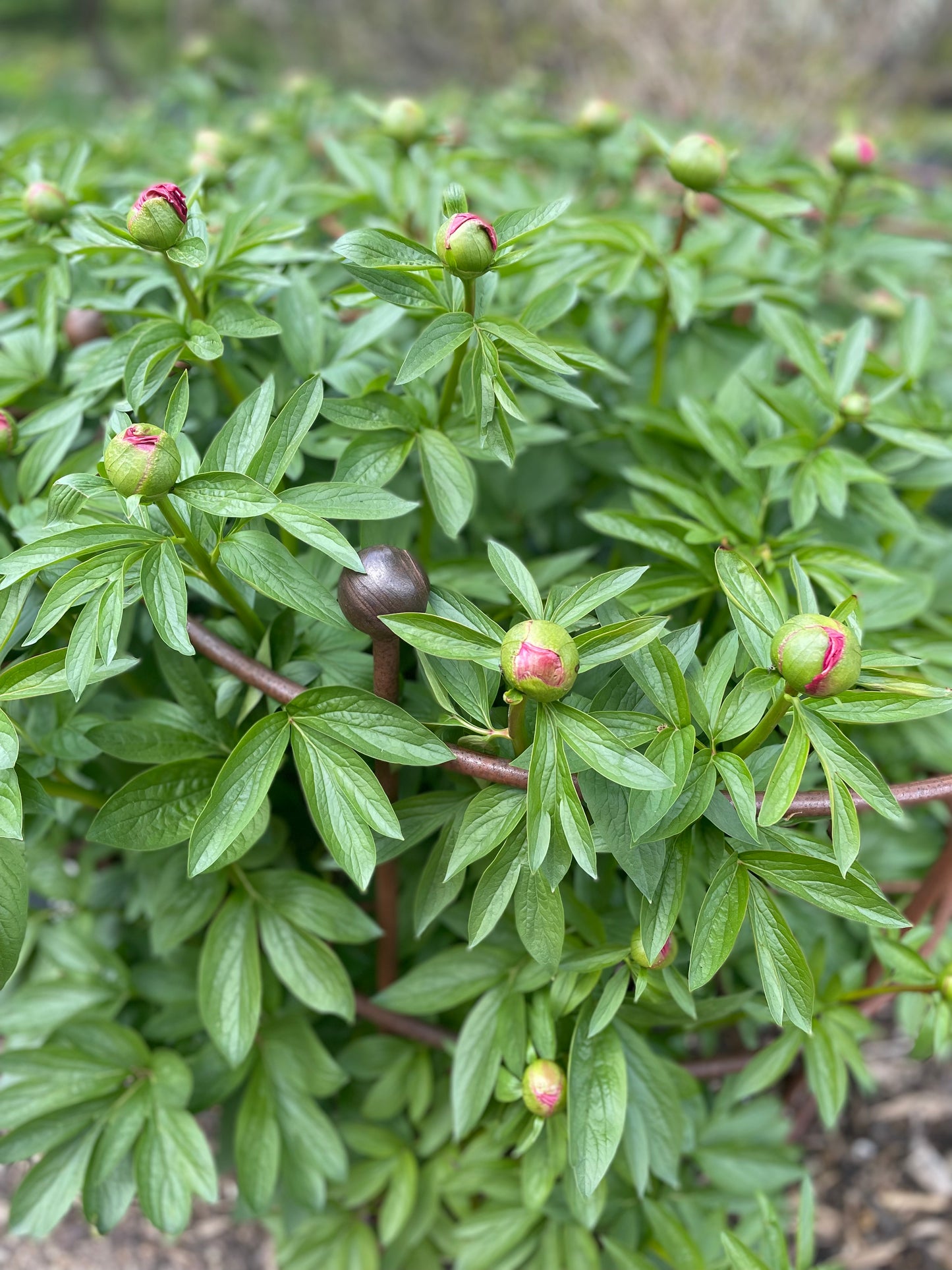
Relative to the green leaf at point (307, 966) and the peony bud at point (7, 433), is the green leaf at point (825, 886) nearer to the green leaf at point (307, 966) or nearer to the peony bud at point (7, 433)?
the green leaf at point (307, 966)

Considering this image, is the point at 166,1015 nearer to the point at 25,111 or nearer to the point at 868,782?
the point at 868,782

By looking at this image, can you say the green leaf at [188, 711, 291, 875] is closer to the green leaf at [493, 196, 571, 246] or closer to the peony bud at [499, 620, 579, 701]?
the peony bud at [499, 620, 579, 701]

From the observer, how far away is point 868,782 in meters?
0.59

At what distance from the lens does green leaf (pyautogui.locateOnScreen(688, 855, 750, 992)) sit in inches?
24.5

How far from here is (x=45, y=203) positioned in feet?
2.79

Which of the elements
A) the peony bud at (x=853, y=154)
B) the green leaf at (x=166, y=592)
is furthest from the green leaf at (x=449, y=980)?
the peony bud at (x=853, y=154)

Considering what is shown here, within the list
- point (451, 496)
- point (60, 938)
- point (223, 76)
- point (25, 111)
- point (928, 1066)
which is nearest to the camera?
point (451, 496)

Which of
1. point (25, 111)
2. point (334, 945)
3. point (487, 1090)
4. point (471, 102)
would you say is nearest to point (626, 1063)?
point (487, 1090)

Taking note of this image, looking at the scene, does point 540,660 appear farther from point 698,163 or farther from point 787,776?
point 698,163

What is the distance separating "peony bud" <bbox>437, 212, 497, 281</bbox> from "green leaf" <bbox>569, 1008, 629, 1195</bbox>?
535 millimetres

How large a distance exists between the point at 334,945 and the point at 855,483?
0.68m

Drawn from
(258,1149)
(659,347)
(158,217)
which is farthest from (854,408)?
(258,1149)

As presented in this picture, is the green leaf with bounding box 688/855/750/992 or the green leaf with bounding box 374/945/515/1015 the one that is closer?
the green leaf with bounding box 688/855/750/992

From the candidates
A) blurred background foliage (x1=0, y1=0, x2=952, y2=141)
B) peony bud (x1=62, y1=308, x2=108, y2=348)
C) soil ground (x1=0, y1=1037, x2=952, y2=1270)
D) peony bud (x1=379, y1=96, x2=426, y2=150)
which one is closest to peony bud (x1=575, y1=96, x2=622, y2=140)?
peony bud (x1=379, y1=96, x2=426, y2=150)
